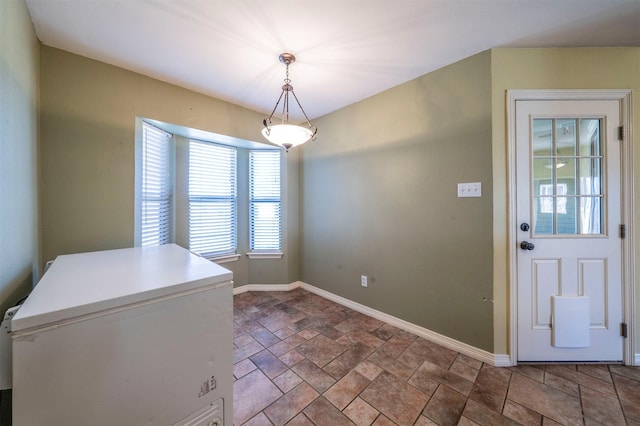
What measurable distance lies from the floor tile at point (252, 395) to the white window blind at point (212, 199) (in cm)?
181

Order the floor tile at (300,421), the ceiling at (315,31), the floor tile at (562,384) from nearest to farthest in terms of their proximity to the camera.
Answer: the floor tile at (300,421)
the ceiling at (315,31)
the floor tile at (562,384)

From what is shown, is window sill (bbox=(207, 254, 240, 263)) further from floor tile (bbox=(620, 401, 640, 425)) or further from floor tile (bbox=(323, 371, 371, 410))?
floor tile (bbox=(620, 401, 640, 425))

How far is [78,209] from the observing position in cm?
190

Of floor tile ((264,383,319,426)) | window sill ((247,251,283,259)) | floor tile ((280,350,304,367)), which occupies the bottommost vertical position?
floor tile ((264,383,319,426))

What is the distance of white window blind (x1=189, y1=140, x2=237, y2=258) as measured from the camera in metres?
2.96

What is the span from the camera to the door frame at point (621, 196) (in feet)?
5.87

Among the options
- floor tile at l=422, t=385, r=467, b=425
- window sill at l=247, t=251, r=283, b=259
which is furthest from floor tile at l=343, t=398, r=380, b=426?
window sill at l=247, t=251, r=283, b=259

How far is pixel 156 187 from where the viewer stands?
257 centimetres

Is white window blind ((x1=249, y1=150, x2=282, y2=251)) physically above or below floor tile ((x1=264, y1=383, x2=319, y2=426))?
above

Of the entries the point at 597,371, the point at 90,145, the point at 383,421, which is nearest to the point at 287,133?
the point at 90,145

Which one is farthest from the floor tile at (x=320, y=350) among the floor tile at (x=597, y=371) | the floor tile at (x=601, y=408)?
the floor tile at (x=597, y=371)

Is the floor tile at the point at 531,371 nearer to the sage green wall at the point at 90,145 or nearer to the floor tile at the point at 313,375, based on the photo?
the floor tile at the point at 313,375

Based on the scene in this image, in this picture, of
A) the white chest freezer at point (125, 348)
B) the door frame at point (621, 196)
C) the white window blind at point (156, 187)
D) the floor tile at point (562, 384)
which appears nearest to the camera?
the white chest freezer at point (125, 348)

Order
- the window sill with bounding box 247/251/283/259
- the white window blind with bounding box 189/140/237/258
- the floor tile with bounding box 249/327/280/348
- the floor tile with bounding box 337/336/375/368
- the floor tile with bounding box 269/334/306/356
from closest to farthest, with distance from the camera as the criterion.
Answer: the floor tile with bounding box 337/336/375/368, the floor tile with bounding box 269/334/306/356, the floor tile with bounding box 249/327/280/348, the white window blind with bounding box 189/140/237/258, the window sill with bounding box 247/251/283/259
